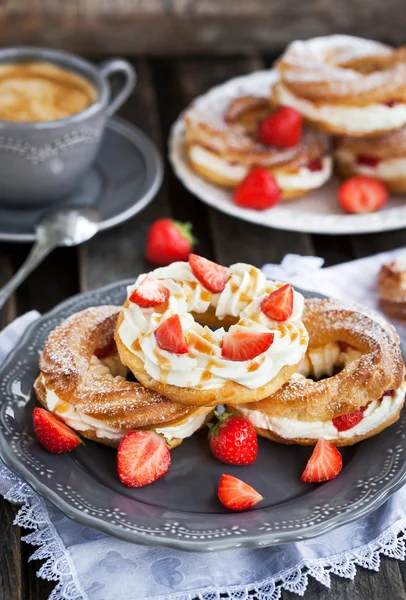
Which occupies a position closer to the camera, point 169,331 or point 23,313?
point 169,331

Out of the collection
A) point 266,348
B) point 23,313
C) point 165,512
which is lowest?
point 23,313

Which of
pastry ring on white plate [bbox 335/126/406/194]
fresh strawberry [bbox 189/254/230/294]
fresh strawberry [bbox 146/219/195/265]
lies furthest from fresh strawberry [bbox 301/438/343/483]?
pastry ring on white plate [bbox 335/126/406/194]

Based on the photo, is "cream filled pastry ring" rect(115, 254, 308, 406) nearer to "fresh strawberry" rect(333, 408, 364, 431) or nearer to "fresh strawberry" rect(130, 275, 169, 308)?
"fresh strawberry" rect(130, 275, 169, 308)

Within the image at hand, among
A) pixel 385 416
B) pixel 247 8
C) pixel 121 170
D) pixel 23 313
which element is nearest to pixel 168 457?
pixel 385 416

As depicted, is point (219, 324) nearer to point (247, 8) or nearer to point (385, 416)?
point (385, 416)

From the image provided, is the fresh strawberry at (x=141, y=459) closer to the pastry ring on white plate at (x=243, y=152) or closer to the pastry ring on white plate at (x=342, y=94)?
the pastry ring on white plate at (x=243, y=152)

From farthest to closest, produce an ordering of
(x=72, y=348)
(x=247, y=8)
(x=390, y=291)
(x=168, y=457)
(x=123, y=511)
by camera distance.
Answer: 1. (x=247, y=8)
2. (x=390, y=291)
3. (x=72, y=348)
4. (x=168, y=457)
5. (x=123, y=511)
